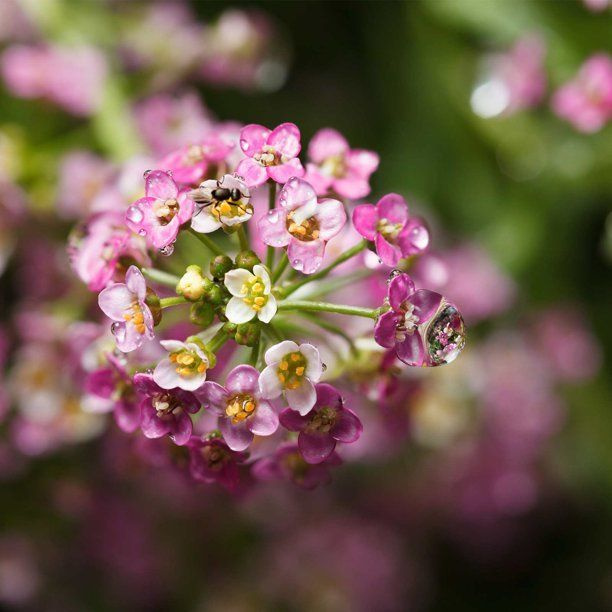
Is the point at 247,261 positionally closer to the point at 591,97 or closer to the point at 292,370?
the point at 292,370

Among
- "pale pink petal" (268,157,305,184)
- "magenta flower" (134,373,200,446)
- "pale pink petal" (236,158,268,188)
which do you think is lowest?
"magenta flower" (134,373,200,446)

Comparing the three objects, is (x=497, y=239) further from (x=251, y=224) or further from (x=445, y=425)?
(x=251, y=224)

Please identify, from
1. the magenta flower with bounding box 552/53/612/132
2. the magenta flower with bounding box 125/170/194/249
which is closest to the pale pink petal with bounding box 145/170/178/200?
the magenta flower with bounding box 125/170/194/249

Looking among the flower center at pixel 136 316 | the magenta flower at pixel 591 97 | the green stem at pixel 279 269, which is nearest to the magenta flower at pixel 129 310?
the flower center at pixel 136 316

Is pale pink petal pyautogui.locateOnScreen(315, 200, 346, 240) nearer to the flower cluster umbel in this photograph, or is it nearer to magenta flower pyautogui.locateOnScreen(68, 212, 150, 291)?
the flower cluster umbel

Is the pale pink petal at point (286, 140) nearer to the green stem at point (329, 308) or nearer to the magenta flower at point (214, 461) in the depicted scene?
the green stem at point (329, 308)

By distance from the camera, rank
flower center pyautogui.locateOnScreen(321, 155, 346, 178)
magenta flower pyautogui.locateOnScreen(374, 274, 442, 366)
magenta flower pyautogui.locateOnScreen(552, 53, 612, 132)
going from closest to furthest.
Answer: magenta flower pyautogui.locateOnScreen(374, 274, 442, 366) < flower center pyautogui.locateOnScreen(321, 155, 346, 178) < magenta flower pyautogui.locateOnScreen(552, 53, 612, 132)

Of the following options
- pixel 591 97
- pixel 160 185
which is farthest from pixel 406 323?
pixel 591 97
